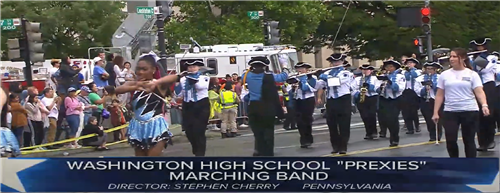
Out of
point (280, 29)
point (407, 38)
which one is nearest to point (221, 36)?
point (280, 29)

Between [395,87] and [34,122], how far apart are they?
Result: 3046 millimetres

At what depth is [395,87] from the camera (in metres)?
4.92

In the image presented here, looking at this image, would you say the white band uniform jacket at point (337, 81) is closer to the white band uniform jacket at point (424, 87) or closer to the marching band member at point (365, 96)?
the marching band member at point (365, 96)

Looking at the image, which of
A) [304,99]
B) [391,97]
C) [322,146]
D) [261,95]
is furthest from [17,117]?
[391,97]

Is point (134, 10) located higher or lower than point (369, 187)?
higher

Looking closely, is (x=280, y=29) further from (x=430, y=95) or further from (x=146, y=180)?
(x=146, y=180)

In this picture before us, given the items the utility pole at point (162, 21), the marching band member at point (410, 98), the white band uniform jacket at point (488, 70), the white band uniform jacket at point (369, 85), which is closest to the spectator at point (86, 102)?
the utility pole at point (162, 21)

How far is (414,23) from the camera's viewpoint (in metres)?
4.74

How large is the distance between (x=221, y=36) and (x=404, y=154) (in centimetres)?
180

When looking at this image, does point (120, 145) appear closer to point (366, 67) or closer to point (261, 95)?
point (261, 95)

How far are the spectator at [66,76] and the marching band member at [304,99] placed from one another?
5.65 ft

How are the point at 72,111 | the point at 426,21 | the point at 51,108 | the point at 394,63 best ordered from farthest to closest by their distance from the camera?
1. the point at 51,108
2. the point at 72,111
3. the point at 394,63
4. the point at 426,21

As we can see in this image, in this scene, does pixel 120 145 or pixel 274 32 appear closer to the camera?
pixel 274 32

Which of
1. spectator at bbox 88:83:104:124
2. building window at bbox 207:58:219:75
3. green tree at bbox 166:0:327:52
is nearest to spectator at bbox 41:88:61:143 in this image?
spectator at bbox 88:83:104:124
